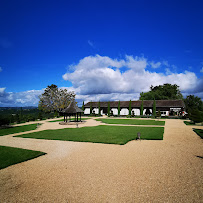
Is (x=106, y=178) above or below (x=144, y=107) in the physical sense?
below

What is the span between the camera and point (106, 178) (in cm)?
601

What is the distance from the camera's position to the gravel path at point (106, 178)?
4.82 m

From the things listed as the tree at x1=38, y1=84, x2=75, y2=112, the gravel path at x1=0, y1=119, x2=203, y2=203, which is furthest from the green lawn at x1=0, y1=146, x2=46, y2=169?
the tree at x1=38, y1=84, x2=75, y2=112

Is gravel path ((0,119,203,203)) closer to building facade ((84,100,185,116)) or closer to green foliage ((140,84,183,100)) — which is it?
building facade ((84,100,185,116))

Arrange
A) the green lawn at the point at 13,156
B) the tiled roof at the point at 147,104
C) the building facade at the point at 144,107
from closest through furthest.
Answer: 1. the green lawn at the point at 13,156
2. the building facade at the point at 144,107
3. the tiled roof at the point at 147,104

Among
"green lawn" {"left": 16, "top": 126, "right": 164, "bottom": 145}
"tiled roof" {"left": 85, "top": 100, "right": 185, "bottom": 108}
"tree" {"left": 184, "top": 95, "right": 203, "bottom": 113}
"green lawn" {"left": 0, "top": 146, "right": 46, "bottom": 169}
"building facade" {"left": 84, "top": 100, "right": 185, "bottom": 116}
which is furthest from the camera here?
"tree" {"left": 184, "top": 95, "right": 203, "bottom": 113}

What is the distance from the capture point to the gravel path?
4.82 meters

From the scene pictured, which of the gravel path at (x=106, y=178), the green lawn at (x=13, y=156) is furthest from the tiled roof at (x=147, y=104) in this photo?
the green lawn at (x=13, y=156)

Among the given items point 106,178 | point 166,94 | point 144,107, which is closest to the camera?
point 106,178

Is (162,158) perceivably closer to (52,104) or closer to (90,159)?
(90,159)

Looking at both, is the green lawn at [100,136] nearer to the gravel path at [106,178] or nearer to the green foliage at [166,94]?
the gravel path at [106,178]

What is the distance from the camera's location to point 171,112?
4428 centimetres

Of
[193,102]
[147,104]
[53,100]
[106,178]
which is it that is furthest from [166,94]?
[106,178]

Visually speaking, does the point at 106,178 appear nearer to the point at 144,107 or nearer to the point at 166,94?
the point at 144,107
